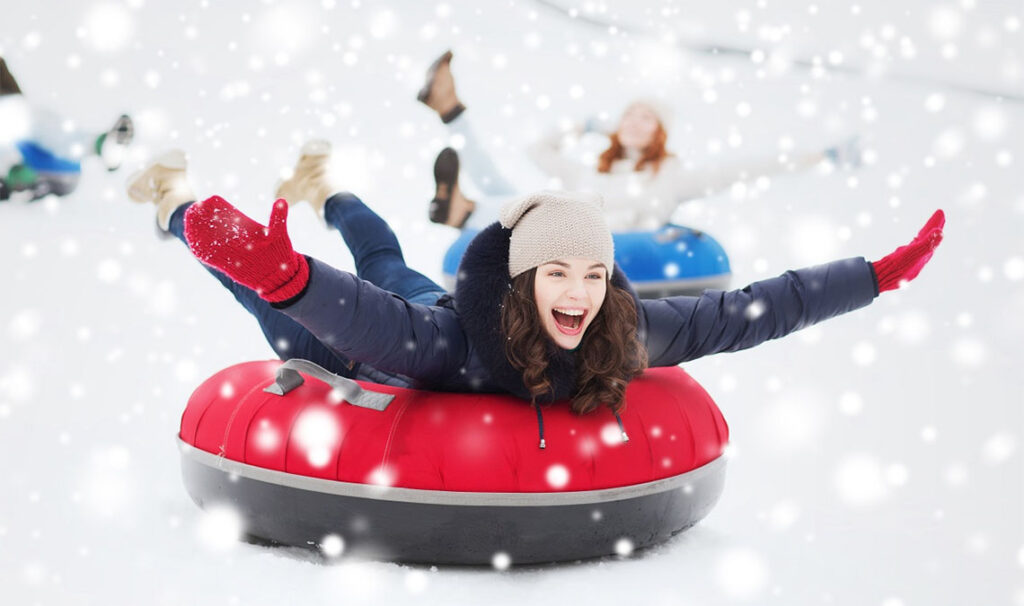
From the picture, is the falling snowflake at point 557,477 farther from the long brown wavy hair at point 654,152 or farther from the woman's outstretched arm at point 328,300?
the long brown wavy hair at point 654,152

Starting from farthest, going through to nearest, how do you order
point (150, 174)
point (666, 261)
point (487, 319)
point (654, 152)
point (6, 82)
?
point (654, 152), point (666, 261), point (6, 82), point (150, 174), point (487, 319)

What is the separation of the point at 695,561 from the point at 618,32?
17.1ft

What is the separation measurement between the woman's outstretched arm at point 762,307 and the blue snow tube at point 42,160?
3.34 m

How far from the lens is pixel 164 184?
3719 mm

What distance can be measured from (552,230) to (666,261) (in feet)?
7.81

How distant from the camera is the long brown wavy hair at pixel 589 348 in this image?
2.40m

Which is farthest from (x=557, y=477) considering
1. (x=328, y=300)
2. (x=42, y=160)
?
(x=42, y=160)

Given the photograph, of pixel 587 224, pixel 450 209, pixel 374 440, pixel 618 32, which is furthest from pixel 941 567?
pixel 618 32

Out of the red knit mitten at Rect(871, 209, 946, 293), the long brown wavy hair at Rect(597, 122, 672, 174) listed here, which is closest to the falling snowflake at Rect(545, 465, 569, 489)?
the red knit mitten at Rect(871, 209, 946, 293)

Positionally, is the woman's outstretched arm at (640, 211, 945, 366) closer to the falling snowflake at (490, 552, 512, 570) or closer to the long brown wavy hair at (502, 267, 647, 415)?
the long brown wavy hair at (502, 267, 647, 415)

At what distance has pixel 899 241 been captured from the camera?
6.63 meters

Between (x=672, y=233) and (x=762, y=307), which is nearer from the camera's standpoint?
(x=762, y=307)

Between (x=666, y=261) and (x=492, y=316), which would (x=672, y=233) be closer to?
(x=666, y=261)

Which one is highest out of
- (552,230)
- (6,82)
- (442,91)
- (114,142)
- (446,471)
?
(442,91)
